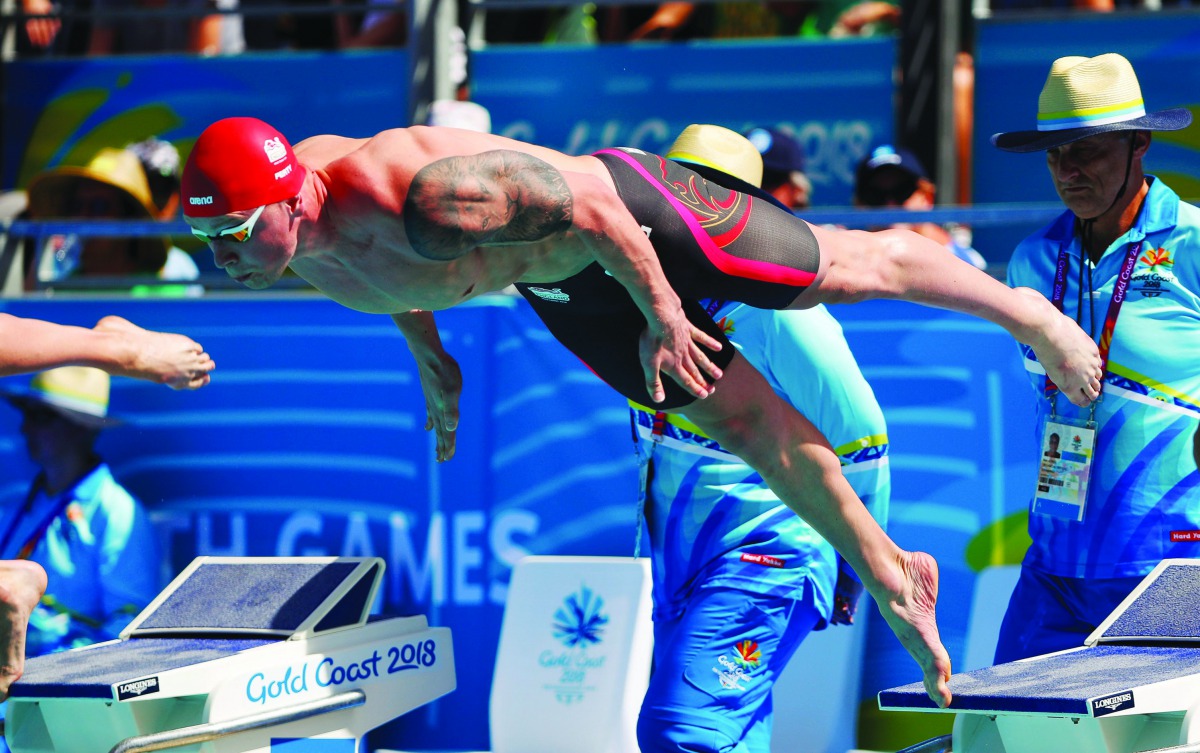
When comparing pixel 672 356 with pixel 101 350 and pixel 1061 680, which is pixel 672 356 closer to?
pixel 1061 680

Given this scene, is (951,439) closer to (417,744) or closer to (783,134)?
(783,134)

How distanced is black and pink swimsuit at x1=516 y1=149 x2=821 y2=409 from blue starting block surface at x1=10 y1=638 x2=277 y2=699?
1872 millimetres

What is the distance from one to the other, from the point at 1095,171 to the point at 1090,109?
0.61 feet

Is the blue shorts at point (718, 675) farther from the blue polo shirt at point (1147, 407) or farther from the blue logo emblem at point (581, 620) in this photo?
the blue logo emblem at point (581, 620)

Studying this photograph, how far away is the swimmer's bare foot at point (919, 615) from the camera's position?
143 inches

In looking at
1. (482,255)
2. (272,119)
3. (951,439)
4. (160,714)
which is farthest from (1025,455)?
(272,119)

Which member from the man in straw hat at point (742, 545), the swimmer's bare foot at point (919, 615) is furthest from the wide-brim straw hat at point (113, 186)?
the swimmer's bare foot at point (919, 615)

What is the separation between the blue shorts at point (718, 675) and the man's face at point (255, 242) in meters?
1.58

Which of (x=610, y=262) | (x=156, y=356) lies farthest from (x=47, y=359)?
(x=610, y=262)

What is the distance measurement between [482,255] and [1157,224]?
208cm

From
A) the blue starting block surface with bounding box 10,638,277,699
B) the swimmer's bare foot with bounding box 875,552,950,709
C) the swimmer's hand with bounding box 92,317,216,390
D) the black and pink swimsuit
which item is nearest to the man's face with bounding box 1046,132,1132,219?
the black and pink swimsuit

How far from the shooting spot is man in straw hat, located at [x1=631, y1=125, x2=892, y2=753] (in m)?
3.96

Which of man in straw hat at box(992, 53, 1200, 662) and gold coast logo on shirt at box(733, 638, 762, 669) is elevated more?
man in straw hat at box(992, 53, 1200, 662)

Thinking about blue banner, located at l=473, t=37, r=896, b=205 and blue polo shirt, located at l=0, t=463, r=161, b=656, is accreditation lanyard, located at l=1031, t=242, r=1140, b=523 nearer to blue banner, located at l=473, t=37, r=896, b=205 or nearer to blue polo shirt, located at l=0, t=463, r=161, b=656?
blue banner, located at l=473, t=37, r=896, b=205
